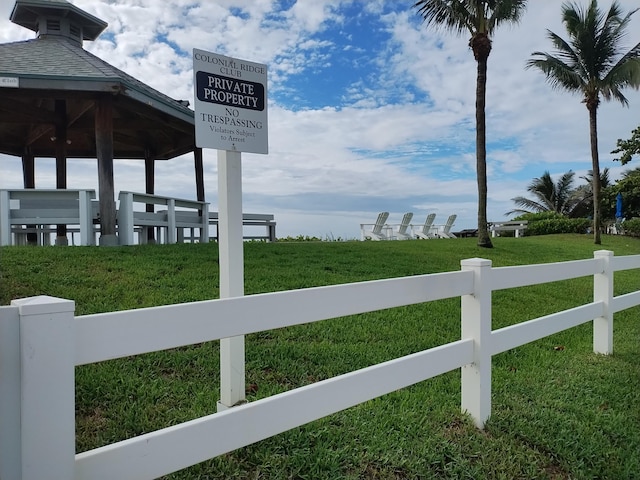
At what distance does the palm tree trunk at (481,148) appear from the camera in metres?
13.5

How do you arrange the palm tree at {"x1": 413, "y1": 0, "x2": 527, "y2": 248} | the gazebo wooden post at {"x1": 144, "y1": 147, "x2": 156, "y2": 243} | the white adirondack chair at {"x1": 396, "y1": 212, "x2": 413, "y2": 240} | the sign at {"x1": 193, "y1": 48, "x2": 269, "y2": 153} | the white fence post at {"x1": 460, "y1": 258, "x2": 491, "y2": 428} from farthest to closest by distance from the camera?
the white adirondack chair at {"x1": 396, "y1": 212, "x2": 413, "y2": 240} → the palm tree at {"x1": 413, "y1": 0, "x2": 527, "y2": 248} → the gazebo wooden post at {"x1": 144, "y1": 147, "x2": 156, "y2": 243} → the white fence post at {"x1": 460, "y1": 258, "x2": 491, "y2": 428} → the sign at {"x1": 193, "y1": 48, "x2": 269, "y2": 153}

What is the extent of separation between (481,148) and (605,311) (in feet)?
32.1

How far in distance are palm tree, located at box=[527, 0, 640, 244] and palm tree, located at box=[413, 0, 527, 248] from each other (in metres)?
5.44

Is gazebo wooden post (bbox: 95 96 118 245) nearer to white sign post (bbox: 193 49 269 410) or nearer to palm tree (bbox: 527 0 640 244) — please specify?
white sign post (bbox: 193 49 269 410)

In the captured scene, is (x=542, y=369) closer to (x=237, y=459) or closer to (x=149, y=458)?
(x=237, y=459)

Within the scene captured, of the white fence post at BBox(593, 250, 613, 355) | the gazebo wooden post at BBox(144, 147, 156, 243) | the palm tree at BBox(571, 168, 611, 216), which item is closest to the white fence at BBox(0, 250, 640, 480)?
the white fence post at BBox(593, 250, 613, 355)

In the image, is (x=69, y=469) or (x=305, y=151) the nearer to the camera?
(x=69, y=469)

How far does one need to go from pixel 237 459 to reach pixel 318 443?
0.47 meters

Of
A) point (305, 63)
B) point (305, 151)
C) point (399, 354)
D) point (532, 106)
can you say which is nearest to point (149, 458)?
point (399, 354)

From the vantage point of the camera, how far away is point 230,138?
9.27ft

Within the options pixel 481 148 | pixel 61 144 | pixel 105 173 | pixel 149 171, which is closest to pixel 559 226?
pixel 481 148

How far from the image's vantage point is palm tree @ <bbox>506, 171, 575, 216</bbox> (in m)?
34.5

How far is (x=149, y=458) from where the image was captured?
62.9 inches

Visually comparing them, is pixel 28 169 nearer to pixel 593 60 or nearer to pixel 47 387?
pixel 47 387
